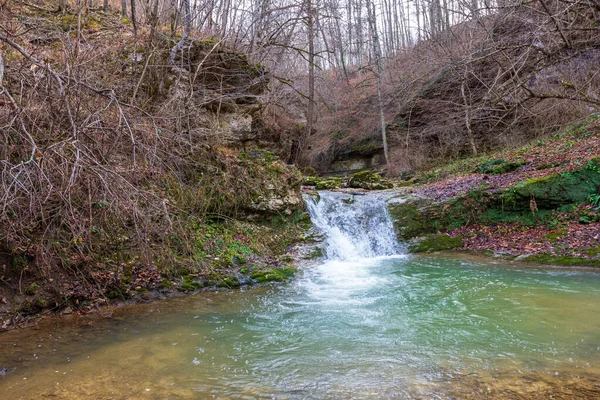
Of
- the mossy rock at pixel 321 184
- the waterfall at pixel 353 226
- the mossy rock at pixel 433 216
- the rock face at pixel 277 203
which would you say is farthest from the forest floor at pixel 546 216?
the mossy rock at pixel 321 184

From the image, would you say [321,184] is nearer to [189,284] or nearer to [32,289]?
[189,284]

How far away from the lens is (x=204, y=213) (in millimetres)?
8281

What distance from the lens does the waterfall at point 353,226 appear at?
10242 millimetres

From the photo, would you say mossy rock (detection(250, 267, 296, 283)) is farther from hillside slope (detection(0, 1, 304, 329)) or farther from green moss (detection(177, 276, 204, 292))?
green moss (detection(177, 276, 204, 292))

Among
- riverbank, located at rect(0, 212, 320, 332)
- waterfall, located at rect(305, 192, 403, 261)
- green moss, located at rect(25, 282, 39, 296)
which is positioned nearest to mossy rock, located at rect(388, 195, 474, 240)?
waterfall, located at rect(305, 192, 403, 261)

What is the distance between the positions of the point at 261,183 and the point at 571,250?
7.33m

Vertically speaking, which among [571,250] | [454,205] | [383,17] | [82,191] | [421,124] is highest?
[383,17]

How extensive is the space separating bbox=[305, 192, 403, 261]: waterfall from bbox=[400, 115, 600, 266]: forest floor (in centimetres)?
161

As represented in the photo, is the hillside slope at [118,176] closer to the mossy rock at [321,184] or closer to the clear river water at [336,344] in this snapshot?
the clear river water at [336,344]

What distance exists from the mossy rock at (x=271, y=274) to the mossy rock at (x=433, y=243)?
419 centimetres

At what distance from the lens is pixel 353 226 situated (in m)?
11.0

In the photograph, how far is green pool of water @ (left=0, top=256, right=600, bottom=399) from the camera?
330 cm

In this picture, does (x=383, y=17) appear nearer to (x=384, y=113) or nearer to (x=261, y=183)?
(x=384, y=113)

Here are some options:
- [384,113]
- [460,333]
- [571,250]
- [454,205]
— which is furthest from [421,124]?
[460,333]
